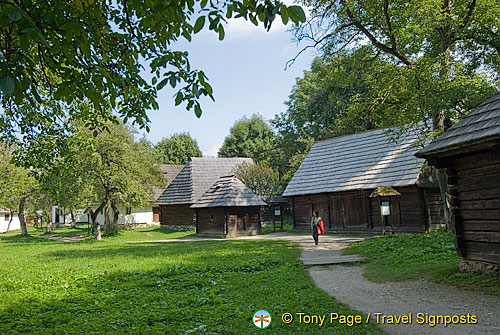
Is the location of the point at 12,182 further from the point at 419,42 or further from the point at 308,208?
the point at 419,42

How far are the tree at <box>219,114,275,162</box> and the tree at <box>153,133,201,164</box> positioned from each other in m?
8.09

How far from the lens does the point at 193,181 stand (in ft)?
116

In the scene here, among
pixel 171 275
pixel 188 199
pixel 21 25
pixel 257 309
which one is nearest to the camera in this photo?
pixel 21 25

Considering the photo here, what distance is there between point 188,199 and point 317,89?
62.7ft

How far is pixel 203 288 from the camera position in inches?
348

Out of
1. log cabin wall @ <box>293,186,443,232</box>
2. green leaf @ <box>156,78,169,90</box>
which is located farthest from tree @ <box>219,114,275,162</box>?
green leaf @ <box>156,78,169,90</box>

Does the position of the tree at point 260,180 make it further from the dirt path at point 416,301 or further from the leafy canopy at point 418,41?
the dirt path at point 416,301

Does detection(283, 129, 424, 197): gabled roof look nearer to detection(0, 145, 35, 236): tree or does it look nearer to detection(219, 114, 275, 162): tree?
detection(0, 145, 35, 236): tree

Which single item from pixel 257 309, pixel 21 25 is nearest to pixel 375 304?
pixel 257 309

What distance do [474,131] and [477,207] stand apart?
1.57m

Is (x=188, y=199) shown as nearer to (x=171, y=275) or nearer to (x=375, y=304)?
(x=171, y=275)

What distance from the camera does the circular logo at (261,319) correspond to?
5.79 metres

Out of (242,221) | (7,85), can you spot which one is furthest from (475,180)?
(242,221)

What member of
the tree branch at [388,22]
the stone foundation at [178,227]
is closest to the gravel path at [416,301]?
the tree branch at [388,22]
